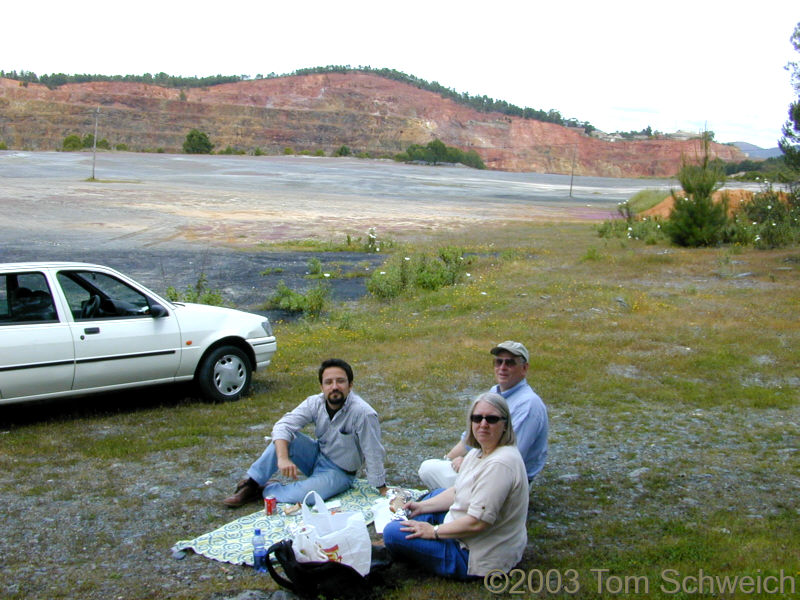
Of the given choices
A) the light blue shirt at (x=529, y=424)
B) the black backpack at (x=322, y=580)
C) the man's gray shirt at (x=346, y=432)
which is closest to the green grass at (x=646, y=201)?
the man's gray shirt at (x=346, y=432)

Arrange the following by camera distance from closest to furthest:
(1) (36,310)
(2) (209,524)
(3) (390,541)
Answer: (3) (390,541) < (2) (209,524) < (1) (36,310)

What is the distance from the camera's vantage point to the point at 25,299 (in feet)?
25.1

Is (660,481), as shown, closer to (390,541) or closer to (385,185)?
(390,541)

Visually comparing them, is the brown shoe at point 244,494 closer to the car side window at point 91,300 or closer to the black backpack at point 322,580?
the black backpack at point 322,580

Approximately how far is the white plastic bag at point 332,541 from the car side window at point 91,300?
4413 millimetres

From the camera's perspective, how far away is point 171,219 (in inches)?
1236

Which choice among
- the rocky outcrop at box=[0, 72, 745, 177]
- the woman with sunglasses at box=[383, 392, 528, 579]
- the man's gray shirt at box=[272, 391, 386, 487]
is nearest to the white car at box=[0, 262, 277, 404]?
the man's gray shirt at box=[272, 391, 386, 487]

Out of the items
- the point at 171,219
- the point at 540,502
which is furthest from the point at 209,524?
the point at 171,219

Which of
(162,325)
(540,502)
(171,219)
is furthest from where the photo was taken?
(171,219)

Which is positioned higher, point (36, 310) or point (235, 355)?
point (36, 310)

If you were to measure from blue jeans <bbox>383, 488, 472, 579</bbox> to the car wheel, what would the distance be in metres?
4.40

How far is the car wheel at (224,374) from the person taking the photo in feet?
28.4

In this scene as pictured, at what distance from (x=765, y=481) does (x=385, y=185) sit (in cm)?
5102

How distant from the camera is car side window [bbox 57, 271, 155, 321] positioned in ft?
26.1
